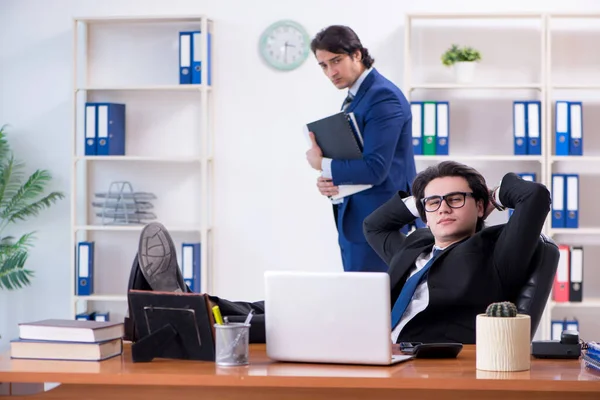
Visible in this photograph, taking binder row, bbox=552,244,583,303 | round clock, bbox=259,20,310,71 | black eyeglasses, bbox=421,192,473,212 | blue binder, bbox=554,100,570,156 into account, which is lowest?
binder row, bbox=552,244,583,303

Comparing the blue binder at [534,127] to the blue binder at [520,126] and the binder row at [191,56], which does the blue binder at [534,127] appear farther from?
the binder row at [191,56]

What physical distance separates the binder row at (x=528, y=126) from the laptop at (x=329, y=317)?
3188mm

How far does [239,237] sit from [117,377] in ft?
11.6

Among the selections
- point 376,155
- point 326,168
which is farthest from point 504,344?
point 326,168

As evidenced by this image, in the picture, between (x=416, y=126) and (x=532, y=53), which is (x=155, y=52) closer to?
(x=416, y=126)

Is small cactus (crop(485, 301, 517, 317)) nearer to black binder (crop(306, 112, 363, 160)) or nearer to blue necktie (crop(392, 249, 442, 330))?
blue necktie (crop(392, 249, 442, 330))

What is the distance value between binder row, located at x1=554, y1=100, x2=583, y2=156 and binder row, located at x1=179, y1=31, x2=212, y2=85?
189cm

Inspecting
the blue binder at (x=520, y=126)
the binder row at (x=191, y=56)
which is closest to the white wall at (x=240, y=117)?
the binder row at (x=191, y=56)

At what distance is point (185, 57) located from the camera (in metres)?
5.07

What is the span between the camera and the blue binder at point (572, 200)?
15.9ft

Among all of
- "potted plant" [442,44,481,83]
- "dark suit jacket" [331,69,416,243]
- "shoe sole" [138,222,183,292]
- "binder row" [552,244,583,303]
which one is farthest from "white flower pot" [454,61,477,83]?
"shoe sole" [138,222,183,292]

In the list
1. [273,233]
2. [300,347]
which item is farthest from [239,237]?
[300,347]

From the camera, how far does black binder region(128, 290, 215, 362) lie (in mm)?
1898

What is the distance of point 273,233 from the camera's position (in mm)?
5246
